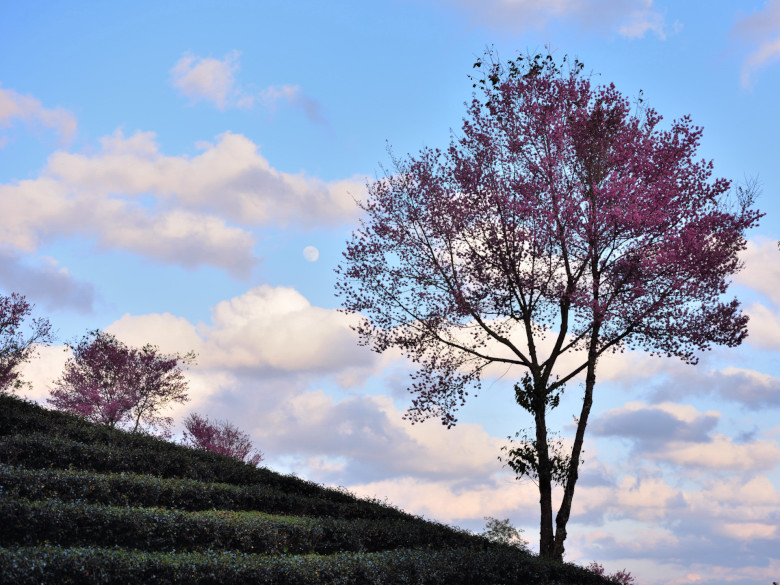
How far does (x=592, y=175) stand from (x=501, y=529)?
47.1ft

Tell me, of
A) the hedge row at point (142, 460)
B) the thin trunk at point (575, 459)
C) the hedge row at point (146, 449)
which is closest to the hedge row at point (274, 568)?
the thin trunk at point (575, 459)

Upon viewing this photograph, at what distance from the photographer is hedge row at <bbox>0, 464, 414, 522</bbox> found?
1591cm

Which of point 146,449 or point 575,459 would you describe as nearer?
point 575,459

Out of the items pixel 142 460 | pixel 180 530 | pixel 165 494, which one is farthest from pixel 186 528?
pixel 142 460

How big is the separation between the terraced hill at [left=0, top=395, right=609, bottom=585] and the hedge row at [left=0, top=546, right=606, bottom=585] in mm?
24

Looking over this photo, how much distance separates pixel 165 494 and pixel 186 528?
2979mm

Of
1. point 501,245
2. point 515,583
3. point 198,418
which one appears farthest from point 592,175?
point 198,418

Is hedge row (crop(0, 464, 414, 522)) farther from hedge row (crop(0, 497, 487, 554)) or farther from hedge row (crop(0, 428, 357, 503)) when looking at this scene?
hedge row (crop(0, 428, 357, 503))

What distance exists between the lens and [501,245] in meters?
19.9

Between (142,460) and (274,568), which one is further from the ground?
(142,460)

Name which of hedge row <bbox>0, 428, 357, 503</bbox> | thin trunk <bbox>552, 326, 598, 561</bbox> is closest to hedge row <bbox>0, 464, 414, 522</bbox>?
hedge row <bbox>0, 428, 357, 503</bbox>

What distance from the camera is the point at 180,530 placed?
1493 centimetres

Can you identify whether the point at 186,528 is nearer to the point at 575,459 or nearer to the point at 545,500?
the point at 545,500

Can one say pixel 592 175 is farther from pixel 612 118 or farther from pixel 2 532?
pixel 2 532
